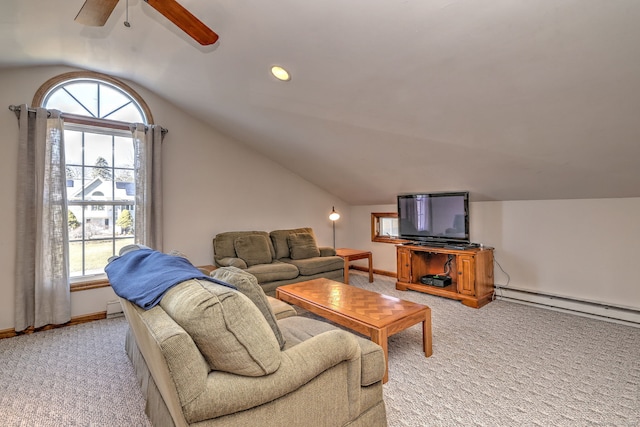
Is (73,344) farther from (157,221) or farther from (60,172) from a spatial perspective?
(60,172)

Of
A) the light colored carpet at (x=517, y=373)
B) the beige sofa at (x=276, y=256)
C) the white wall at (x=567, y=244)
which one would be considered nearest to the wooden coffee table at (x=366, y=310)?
the light colored carpet at (x=517, y=373)

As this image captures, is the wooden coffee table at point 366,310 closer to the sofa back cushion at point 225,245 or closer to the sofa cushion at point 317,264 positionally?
the sofa cushion at point 317,264

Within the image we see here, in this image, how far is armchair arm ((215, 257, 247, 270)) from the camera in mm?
3911

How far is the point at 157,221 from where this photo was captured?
3857 mm

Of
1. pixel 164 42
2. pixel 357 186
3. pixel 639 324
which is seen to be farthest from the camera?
pixel 357 186

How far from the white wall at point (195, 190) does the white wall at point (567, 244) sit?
9.36 feet

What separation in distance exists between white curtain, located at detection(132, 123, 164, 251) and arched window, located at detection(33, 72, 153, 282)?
15 centimetres

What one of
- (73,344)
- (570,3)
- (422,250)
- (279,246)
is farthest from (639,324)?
(73,344)

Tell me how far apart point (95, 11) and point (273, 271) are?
9.81 feet

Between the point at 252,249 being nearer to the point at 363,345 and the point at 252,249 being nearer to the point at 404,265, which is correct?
the point at 404,265

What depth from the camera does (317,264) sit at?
14.6ft

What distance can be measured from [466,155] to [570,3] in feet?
5.69

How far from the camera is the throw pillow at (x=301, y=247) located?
473 centimetres

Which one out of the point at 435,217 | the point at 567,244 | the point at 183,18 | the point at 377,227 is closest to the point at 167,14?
the point at 183,18
